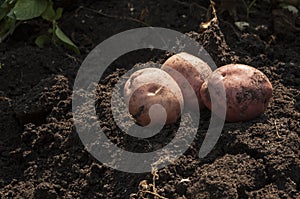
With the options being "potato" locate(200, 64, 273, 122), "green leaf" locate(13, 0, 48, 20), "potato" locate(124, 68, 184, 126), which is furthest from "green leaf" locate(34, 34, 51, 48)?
"potato" locate(200, 64, 273, 122)

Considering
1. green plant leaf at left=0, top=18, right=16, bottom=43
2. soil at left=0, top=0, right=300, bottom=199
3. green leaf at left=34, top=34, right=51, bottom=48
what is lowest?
soil at left=0, top=0, right=300, bottom=199

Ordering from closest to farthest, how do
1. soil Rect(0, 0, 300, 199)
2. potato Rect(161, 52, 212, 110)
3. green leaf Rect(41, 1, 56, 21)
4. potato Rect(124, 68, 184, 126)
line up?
soil Rect(0, 0, 300, 199)
potato Rect(124, 68, 184, 126)
potato Rect(161, 52, 212, 110)
green leaf Rect(41, 1, 56, 21)

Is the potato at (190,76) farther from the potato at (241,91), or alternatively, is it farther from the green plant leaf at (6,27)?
the green plant leaf at (6,27)

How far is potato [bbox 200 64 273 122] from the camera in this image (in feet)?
7.87

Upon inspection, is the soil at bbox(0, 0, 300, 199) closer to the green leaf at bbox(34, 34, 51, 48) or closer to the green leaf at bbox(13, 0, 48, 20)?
the green leaf at bbox(34, 34, 51, 48)

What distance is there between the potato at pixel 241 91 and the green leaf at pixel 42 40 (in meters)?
0.98

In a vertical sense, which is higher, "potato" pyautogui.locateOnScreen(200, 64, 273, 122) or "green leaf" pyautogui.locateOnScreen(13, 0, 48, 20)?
"green leaf" pyautogui.locateOnScreen(13, 0, 48, 20)

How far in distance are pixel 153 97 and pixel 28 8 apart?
2.94 ft

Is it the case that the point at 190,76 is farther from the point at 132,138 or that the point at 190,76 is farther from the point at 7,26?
the point at 7,26

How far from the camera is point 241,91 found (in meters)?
2.40

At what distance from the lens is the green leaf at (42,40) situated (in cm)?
306

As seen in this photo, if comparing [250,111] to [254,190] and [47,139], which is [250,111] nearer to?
[254,190]

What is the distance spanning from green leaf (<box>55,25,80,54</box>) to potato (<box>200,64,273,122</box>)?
31.6 inches

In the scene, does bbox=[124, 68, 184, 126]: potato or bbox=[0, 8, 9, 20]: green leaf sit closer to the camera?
bbox=[124, 68, 184, 126]: potato
